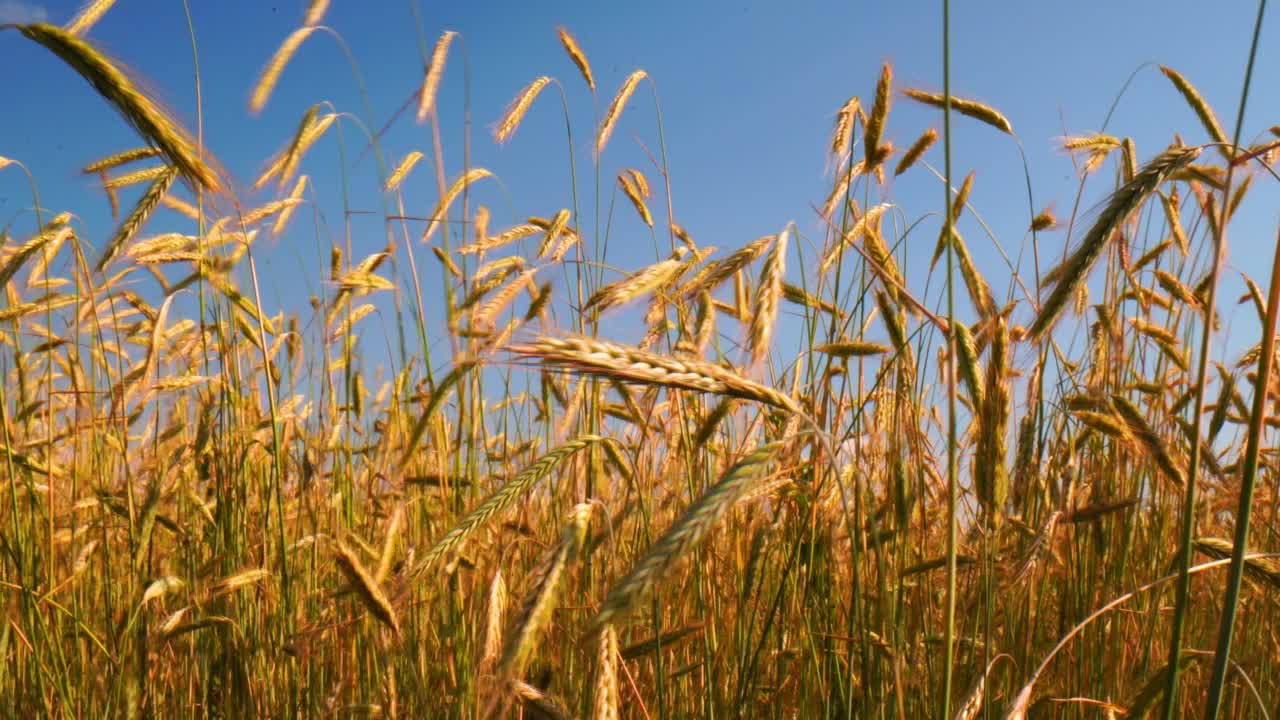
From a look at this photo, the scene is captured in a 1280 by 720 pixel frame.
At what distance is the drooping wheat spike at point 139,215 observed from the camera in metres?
2.31

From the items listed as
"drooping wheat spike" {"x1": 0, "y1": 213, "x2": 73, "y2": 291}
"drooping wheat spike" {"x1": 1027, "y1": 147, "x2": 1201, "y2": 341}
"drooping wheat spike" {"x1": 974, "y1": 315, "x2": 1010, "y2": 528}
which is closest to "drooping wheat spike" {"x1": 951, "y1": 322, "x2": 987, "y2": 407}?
"drooping wheat spike" {"x1": 974, "y1": 315, "x2": 1010, "y2": 528}

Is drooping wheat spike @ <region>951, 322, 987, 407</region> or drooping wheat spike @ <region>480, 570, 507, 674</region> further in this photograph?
drooping wheat spike @ <region>951, 322, 987, 407</region>

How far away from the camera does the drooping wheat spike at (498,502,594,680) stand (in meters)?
1.15

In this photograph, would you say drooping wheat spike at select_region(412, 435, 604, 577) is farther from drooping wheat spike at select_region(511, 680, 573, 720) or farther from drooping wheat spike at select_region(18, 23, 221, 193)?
drooping wheat spike at select_region(18, 23, 221, 193)

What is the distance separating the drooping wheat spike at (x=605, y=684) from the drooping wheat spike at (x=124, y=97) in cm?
111

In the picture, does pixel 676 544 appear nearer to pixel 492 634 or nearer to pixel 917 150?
pixel 492 634

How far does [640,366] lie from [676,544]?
0.24m

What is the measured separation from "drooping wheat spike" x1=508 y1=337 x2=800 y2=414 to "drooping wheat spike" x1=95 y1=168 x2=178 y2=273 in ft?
5.73

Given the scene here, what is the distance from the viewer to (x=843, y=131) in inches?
94.0

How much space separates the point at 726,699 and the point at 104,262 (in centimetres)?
202

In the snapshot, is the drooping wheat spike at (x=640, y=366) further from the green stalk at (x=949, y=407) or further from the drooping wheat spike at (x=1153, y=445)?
the drooping wheat spike at (x=1153, y=445)

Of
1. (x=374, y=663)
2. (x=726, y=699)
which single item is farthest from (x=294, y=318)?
(x=726, y=699)

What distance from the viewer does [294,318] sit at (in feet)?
11.6

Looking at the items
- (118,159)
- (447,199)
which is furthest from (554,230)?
(118,159)
